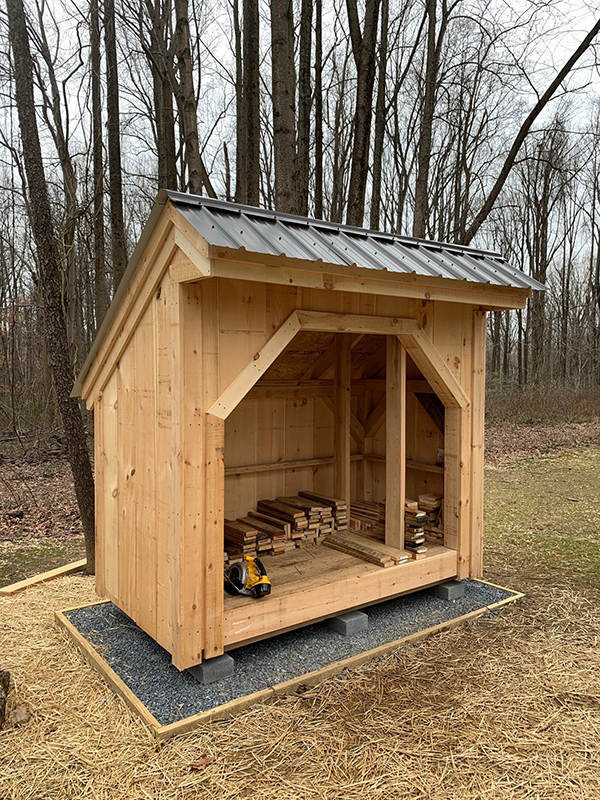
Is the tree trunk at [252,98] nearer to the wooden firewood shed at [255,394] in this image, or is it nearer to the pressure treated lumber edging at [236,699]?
the wooden firewood shed at [255,394]

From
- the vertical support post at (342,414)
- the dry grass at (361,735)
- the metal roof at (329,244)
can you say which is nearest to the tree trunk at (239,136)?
the vertical support post at (342,414)

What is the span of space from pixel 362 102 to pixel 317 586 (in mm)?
6368

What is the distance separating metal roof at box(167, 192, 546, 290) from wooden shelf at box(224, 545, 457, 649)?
2.14 metres

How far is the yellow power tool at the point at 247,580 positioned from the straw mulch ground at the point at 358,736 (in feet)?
2.27

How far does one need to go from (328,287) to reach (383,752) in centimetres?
247

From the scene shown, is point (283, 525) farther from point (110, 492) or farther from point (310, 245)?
point (310, 245)

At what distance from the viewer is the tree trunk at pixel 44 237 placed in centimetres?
500

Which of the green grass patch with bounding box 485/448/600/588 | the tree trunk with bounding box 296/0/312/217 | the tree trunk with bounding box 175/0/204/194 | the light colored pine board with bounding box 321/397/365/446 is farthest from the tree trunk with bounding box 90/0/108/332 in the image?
the green grass patch with bounding box 485/448/600/588

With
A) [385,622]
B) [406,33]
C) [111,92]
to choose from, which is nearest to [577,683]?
[385,622]

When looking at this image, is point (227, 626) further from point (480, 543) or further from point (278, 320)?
point (480, 543)

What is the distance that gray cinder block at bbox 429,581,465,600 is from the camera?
4750mm

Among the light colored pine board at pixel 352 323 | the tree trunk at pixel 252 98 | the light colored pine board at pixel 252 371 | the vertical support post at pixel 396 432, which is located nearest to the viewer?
→ the light colored pine board at pixel 252 371

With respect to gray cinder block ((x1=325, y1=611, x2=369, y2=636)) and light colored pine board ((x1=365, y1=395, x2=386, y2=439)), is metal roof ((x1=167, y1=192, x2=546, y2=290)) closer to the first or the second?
light colored pine board ((x1=365, y1=395, x2=386, y2=439))

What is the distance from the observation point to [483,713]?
3.21 metres
